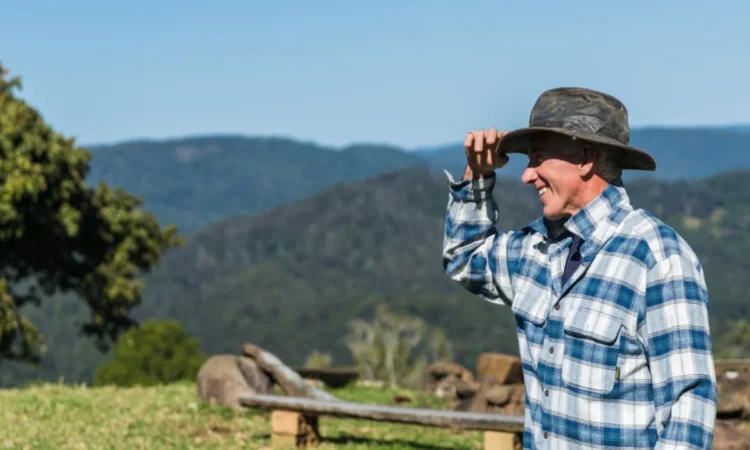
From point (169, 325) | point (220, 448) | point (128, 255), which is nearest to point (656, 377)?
point (220, 448)

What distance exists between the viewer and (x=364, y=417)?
10.2 meters

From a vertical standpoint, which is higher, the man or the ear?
the ear

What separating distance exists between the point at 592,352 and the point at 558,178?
671 mm

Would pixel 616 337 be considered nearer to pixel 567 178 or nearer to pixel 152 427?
pixel 567 178

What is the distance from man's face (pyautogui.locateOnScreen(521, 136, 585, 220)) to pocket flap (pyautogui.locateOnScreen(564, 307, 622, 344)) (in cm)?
42

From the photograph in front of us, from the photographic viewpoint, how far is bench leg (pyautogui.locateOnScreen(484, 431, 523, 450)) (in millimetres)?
9562

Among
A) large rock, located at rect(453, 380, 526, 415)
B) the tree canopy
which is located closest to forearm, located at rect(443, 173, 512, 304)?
large rock, located at rect(453, 380, 526, 415)

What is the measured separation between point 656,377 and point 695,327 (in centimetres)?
22

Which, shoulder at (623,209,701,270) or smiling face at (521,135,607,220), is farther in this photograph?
smiling face at (521,135,607,220)

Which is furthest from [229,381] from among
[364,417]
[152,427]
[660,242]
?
[660,242]

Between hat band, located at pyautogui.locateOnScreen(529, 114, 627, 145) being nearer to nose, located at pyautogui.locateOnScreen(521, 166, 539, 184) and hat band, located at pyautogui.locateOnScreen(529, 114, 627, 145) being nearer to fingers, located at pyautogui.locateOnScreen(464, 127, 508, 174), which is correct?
nose, located at pyautogui.locateOnScreen(521, 166, 539, 184)

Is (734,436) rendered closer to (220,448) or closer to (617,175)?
(220,448)

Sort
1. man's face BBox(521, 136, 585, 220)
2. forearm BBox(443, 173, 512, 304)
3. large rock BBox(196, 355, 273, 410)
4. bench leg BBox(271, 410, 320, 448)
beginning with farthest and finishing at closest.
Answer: large rock BBox(196, 355, 273, 410), bench leg BBox(271, 410, 320, 448), forearm BBox(443, 173, 512, 304), man's face BBox(521, 136, 585, 220)

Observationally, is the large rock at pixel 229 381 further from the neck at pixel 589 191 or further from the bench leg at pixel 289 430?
the neck at pixel 589 191
